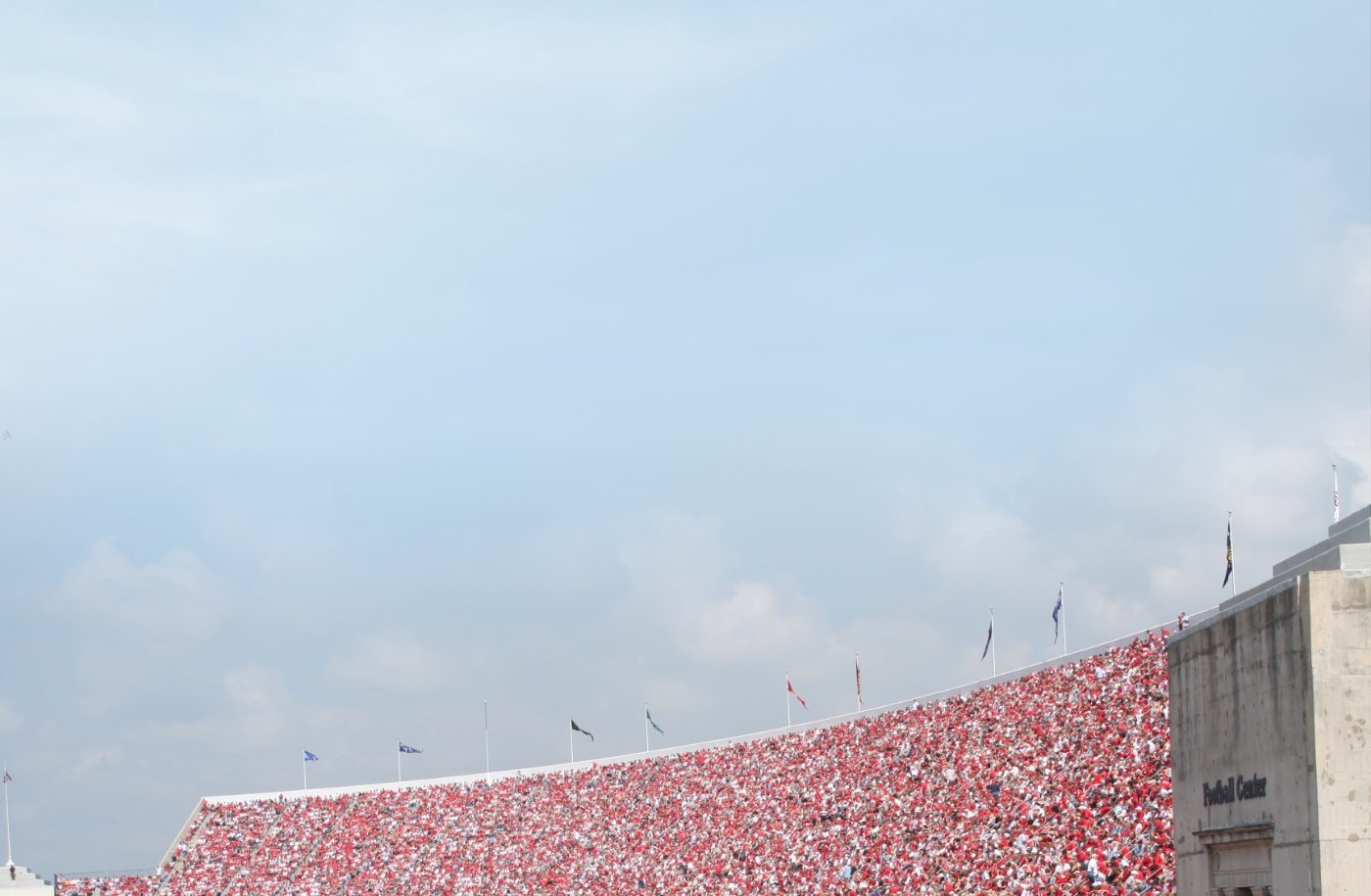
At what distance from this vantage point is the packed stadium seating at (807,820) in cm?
3091

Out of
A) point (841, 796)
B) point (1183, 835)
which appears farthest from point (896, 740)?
point (1183, 835)

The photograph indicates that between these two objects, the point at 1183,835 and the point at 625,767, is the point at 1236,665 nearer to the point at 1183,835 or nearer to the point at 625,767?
the point at 1183,835

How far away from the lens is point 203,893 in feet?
203

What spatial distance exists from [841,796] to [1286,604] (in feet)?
99.8

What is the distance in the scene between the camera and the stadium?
15031 mm

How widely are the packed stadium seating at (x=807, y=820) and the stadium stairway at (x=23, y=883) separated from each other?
149 cm

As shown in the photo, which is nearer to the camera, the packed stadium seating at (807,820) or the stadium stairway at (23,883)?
the packed stadium seating at (807,820)

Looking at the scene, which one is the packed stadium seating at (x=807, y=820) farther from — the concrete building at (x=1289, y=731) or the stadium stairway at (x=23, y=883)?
the concrete building at (x=1289, y=731)

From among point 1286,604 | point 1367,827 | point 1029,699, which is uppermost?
point 1029,699

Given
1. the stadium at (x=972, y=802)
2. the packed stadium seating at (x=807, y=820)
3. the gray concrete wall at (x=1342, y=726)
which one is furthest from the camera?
the packed stadium seating at (x=807, y=820)

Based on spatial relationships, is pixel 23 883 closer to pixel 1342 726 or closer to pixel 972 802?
pixel 972 802

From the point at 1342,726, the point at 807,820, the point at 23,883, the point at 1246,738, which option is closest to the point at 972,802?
the point at 807,820

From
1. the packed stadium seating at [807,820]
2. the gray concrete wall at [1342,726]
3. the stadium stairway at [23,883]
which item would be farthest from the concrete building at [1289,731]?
the stadium stairway at [23,883]

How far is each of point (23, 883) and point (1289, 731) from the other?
57802 mm
